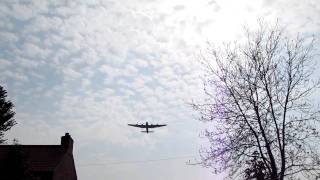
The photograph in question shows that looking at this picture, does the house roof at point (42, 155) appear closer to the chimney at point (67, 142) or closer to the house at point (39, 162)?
the house at point (39, 162)

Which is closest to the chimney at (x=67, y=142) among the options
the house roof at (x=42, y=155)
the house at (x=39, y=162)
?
the house at (x=39, y=162)

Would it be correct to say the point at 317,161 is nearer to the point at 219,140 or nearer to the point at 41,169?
the point at 219,140

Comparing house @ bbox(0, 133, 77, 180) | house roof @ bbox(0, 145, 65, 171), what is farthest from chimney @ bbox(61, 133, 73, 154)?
house roof @ bbox(0, 145, 65, 171)

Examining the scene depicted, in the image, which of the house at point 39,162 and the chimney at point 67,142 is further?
the chimney at point 67,142

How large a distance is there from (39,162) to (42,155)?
1.47 meters

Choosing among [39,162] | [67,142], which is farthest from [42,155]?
[67,142]

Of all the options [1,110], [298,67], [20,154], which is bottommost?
[20,154]

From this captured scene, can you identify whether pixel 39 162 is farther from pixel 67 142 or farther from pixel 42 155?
pixel 67 142

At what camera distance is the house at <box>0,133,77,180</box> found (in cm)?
2992

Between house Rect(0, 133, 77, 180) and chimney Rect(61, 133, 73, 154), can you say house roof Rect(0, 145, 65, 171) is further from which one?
chimney Rect(61, 133, 73, 154)

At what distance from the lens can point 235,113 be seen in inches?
798

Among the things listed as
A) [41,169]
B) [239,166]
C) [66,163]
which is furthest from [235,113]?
[66,163]

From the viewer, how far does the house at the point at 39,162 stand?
98.2 ft

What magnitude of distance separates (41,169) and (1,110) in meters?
5.98
